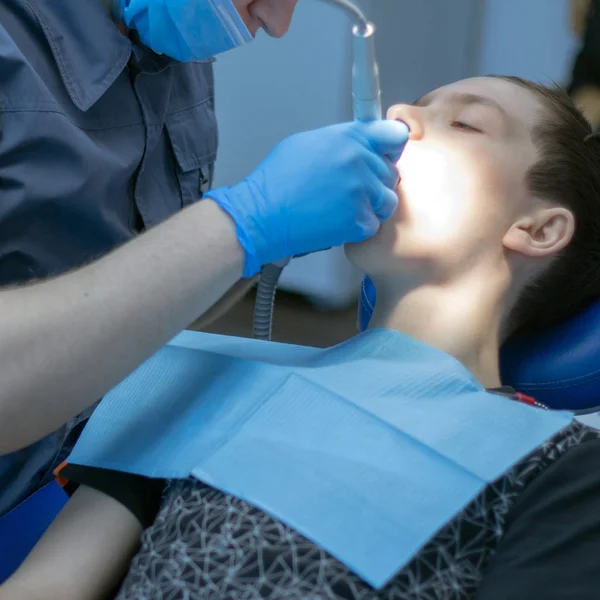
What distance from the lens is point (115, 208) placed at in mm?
1275

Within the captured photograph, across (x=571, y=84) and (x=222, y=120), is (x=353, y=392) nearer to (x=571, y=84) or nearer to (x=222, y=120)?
(x=571, y=84)

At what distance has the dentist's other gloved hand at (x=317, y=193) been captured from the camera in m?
0.99

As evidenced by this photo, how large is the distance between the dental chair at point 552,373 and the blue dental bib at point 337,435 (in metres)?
0.18

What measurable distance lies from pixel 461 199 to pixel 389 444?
17.1 inches

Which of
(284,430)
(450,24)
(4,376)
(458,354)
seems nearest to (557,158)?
(458,354)

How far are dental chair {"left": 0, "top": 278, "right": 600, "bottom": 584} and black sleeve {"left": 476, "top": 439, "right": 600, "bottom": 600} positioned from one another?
35cm

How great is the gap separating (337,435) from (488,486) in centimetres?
20

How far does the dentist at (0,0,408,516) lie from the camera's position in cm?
81

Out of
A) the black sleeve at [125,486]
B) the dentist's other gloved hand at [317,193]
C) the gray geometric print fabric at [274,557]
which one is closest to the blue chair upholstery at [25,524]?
the black sleeve at [125,486]

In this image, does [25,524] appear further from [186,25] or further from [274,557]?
[186,25]

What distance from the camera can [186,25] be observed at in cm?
117

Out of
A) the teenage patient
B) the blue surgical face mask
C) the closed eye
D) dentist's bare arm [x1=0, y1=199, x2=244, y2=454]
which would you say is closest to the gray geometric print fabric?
the teenage patient

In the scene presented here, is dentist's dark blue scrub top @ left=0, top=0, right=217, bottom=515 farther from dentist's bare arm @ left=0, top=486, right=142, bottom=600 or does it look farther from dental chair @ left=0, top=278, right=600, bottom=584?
dentist's bare arm @ left=0, top=486, right=142, bottom=600

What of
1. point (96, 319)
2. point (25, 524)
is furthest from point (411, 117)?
point (25, 524)
